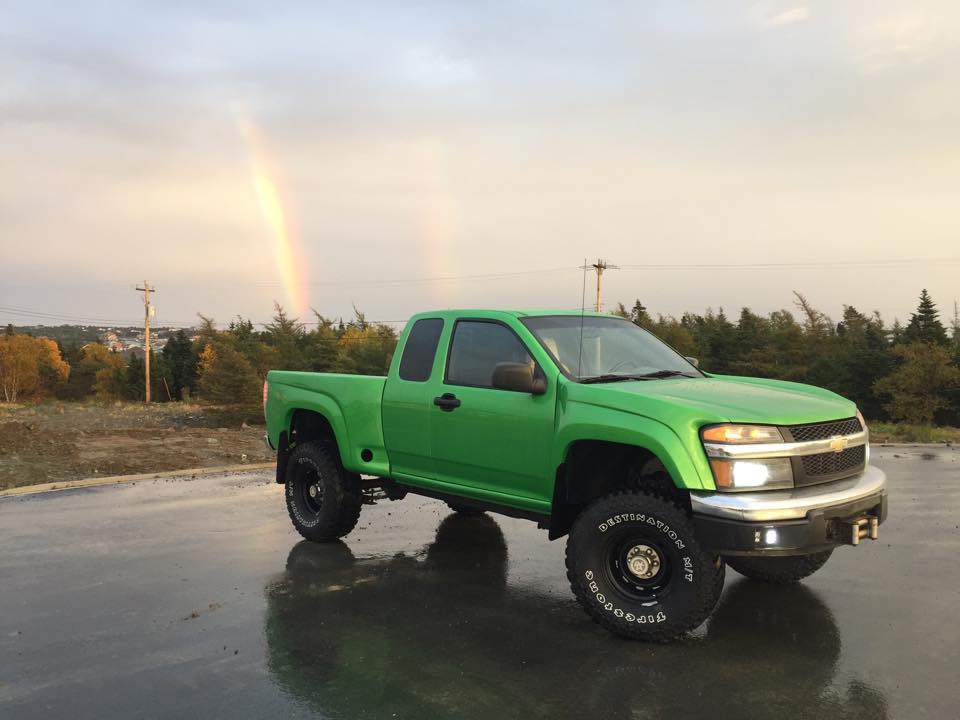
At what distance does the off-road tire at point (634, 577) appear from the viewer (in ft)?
14.9

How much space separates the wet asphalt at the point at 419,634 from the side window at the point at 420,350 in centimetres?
162

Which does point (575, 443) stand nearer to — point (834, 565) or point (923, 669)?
point (923, 669)

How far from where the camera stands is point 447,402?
5914 mm

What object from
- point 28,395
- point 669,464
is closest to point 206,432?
point 669,464

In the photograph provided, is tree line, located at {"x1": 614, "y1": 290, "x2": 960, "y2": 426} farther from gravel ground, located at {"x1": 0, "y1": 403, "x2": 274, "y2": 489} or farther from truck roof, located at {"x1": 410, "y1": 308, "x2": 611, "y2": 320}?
truck roof, located at {"x1": 410, "y1": 308, "x2": 611, "y2": 320}

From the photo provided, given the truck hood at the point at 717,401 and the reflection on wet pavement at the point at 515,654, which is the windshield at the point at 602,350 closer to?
the truck hood at the point at 717,401

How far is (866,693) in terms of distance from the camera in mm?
3941

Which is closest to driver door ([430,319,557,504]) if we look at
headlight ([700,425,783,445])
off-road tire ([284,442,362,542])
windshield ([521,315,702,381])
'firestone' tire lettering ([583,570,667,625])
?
windshield ([521,315,702,381])

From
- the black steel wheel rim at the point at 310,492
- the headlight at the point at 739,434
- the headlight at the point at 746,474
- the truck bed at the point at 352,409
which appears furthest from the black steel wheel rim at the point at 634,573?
the black steel wheel rim at the point at 310,492

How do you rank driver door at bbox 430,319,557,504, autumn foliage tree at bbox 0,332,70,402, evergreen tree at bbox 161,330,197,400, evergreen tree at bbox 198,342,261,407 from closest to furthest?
driver door at bbox 430,319,557,504
evergreen tree at bbox 198,342,261,407
evergreen tree at bbox 161,330,197,400
autumn foliage tree at bbox 0,332,70,402

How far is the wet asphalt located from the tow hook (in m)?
0.64

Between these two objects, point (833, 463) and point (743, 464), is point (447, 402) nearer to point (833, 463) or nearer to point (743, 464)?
point (743, 464)

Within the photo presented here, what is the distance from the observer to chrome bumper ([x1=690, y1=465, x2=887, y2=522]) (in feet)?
14.2

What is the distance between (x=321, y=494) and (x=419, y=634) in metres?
2.75
